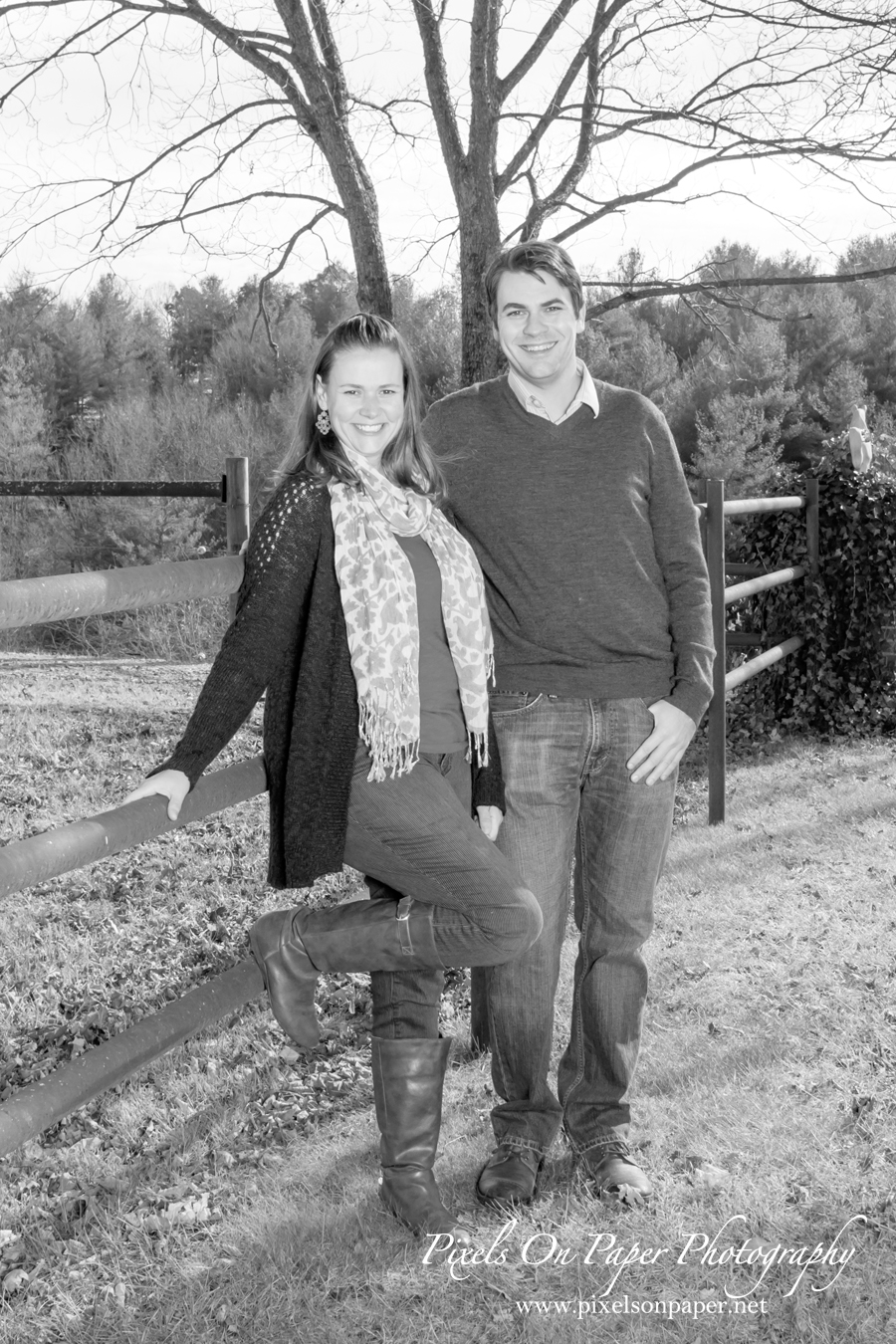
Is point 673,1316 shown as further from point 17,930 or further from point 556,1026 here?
point 17,930

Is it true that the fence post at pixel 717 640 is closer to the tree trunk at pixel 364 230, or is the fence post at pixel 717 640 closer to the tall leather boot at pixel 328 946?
the tree trunk at pixel 364 230

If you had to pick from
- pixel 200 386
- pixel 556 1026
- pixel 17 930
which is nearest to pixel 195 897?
pixel 17 930

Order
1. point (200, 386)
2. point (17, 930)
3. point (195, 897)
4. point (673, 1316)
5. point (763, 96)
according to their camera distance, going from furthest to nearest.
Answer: point (200, 386), point (763, 96), point (195, 897), point (17, 930), point (673, 1316)

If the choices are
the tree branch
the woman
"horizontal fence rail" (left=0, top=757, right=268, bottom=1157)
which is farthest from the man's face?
the tree branch

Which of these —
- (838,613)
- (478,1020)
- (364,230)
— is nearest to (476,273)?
(364,230)

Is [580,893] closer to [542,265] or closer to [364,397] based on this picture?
[364,397]

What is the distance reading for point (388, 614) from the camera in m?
2.18

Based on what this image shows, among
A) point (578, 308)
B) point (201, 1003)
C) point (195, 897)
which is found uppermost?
point (578, 308)

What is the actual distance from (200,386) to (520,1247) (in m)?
37.1

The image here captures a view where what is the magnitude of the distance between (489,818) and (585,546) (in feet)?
1.78

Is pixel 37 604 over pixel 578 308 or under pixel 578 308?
under

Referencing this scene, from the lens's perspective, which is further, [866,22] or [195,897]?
[866,22]

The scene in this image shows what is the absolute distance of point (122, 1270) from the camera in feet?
7.61

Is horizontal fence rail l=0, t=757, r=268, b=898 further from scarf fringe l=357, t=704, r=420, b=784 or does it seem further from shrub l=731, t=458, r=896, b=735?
shrub l=731, t=458, r=896, b=735
